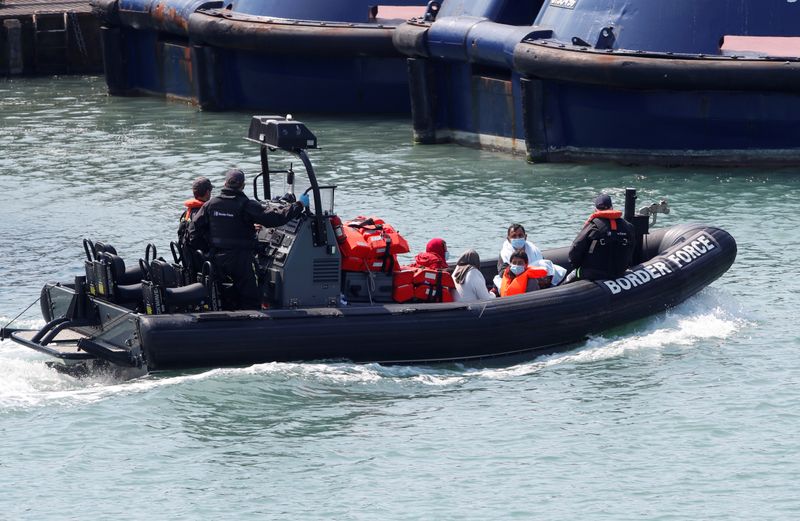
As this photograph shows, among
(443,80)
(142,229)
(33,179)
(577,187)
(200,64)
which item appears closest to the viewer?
(142,229)

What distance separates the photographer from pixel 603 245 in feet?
41.5

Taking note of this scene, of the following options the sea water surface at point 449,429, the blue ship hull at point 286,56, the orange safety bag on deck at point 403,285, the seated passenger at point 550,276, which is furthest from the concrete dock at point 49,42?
the orange safety bag on deck at point 403,285

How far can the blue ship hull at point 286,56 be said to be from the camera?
24.5 m

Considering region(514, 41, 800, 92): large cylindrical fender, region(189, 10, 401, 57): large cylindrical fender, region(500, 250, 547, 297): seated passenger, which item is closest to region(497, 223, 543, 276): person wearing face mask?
region(500, 250, 547, 297): seated passenger

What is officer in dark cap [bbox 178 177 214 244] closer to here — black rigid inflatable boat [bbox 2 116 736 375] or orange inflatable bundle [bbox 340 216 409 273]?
black rigid inflatable boat [bbox 2 116 736 375]

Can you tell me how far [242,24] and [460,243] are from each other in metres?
9.67

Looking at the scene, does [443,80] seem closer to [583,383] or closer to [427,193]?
[427,193]

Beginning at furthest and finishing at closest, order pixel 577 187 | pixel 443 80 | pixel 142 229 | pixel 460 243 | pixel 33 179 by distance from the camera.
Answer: pixel 443 80, pixel 33 179, pixel 577 187, pixel 142 229, pixel 460 243

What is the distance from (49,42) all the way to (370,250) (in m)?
21.6

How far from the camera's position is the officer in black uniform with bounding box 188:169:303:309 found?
11602 millimetres

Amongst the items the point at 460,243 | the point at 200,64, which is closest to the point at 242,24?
the point at 200,64

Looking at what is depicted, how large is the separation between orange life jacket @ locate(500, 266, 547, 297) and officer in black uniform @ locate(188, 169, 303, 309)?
205 cm

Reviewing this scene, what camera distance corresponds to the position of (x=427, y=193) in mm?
19406

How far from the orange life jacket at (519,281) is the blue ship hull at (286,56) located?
12.0 metres
